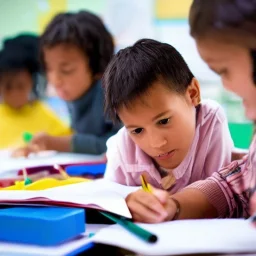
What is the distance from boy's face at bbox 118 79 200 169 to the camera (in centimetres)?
68

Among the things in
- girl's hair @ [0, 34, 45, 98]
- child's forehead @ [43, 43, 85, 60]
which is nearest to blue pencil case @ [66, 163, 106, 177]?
child's forehead @ [43, 43, 85, 60]

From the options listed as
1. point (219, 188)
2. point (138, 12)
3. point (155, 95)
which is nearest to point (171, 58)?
point (155, 95)

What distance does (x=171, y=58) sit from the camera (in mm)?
697

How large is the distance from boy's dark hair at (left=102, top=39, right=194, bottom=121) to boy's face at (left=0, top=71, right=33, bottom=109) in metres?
1.04

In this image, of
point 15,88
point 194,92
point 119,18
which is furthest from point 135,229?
point 119,18

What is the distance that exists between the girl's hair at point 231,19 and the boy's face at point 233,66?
0.03 feet

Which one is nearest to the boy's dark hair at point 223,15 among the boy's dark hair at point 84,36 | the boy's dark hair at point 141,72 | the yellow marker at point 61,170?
the boy's dark hair at point 141,72

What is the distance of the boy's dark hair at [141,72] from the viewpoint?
26.8 inches

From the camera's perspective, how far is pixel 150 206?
1.88 feet

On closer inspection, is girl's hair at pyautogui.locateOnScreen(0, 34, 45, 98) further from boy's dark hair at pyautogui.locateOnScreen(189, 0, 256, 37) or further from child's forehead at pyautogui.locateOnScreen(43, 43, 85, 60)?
boy's dark hair at pyautogui.locateOnScreen(189, 0, 256, 37)

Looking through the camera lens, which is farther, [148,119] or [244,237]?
[148,119]

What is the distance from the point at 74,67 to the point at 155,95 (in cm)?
69

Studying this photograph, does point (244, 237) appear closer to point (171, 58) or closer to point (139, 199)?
point (139, 199)

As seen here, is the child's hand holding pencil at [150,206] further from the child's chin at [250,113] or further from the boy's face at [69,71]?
the boy's face at [69,71]
